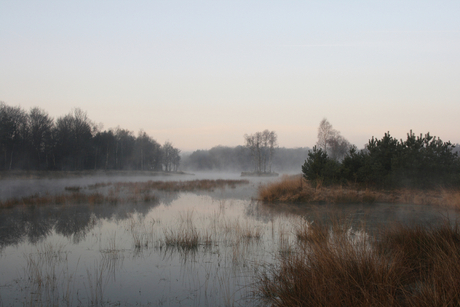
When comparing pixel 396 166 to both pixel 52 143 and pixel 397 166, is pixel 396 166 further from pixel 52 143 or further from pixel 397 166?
pixel 52 143

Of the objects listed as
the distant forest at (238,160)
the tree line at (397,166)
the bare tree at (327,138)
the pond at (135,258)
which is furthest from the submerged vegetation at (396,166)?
the distant forest at (238,160)

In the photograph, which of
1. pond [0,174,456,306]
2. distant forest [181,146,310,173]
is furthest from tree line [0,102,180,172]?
distant forest [181,146,310,173]

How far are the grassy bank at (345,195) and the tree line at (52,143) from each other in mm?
33882

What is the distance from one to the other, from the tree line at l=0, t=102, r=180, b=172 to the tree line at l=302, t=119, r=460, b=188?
35.5m

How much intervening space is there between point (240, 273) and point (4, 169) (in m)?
41.0

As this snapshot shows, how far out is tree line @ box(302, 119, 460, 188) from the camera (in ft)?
48.1

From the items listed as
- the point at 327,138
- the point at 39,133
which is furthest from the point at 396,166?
the point at 39,133

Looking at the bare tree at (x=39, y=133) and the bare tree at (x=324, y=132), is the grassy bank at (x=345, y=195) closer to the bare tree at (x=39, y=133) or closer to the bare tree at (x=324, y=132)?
the bare tree at (x=324, y=132)

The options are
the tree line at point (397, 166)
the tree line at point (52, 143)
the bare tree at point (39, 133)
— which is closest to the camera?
the tree line at point (397, 166)

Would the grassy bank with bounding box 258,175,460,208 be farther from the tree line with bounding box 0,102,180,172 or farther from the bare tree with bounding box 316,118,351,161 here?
the tree line with bounding box 0,102,180,172

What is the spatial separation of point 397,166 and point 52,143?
44608mm

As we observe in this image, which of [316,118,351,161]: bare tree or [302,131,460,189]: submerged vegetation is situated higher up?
[316,118,351,161]: bare tree

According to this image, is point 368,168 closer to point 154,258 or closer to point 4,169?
point 154,258

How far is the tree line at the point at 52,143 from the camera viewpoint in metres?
38.8
